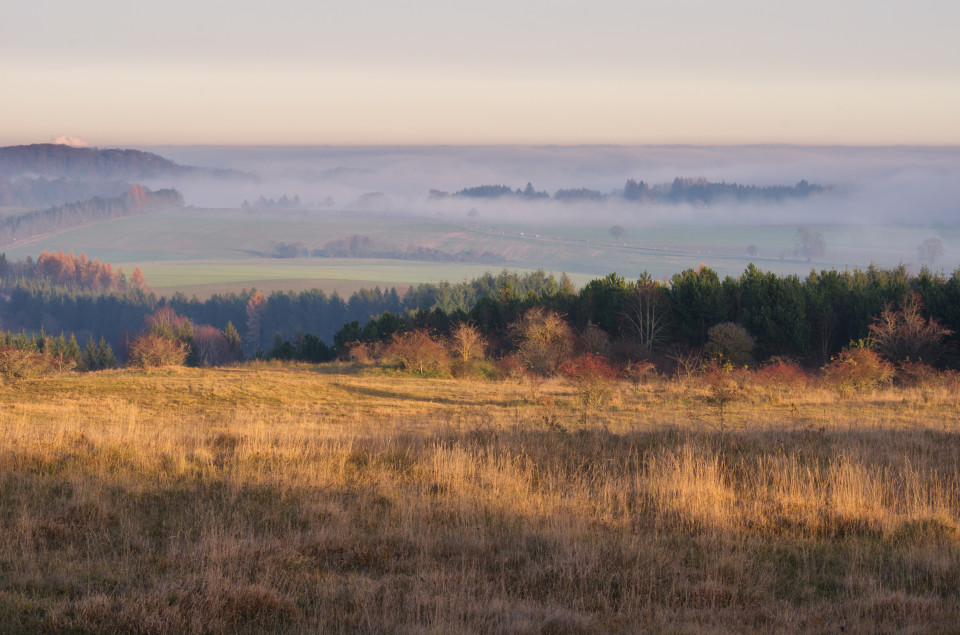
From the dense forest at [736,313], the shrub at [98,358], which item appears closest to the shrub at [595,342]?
the dense forest at [736,313]

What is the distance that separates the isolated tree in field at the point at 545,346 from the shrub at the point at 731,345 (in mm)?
9237

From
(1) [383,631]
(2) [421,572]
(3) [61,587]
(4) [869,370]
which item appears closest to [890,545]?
(2) [421,572]

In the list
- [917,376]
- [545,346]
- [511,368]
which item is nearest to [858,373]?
[917,376]

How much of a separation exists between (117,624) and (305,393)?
25.3 m

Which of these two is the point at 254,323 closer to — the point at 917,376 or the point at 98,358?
the point at 98,358

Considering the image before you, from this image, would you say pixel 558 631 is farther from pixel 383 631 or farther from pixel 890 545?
pixel 890 545

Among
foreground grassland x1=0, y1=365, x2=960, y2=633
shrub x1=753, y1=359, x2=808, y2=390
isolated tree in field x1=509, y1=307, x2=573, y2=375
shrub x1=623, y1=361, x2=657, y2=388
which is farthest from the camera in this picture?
isolated tree in field x1=509, y1=307, x2=573, y2=375


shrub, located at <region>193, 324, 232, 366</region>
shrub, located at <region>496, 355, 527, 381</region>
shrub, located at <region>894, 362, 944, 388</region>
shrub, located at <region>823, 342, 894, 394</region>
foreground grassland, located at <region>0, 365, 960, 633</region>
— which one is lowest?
shrub, located at <region>193, 324, 232, 366</region>

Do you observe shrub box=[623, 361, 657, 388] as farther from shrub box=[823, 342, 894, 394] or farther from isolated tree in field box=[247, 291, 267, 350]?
isolated tree in field box=[247, 291, 267, 350]

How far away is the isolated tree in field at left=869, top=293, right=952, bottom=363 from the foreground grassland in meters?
34.4

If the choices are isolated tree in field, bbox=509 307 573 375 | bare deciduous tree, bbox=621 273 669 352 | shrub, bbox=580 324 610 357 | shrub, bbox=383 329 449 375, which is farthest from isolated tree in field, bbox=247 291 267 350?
isolated tree in field, bbox=509 307 573 375

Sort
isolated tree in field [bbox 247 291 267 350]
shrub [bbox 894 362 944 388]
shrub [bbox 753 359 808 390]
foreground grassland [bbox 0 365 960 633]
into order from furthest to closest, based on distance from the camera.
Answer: isolated tree in field [bbox 247 291 267 350]
shrub [bbox 894 362 944 388]
shrub [bbox 753 359 808 390]
foreground grassland [bbox 0 365 960 633]

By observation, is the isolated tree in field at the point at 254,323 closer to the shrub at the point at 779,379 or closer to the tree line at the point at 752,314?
the tree line at the point at 752,314

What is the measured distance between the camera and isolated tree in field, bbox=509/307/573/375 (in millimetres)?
46656
